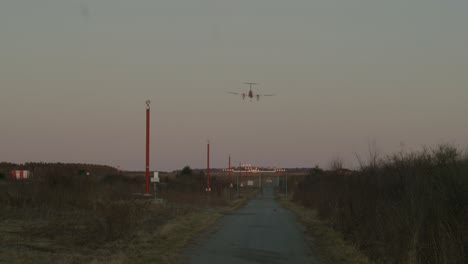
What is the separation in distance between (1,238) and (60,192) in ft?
44.8

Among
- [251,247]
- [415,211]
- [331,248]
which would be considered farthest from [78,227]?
[415,211]

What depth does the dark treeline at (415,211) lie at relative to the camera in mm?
13891

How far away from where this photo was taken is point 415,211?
15.8 m

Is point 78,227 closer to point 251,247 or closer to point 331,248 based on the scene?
point 251,247

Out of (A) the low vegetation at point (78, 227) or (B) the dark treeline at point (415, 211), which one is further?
(A) the low vegetation at point (78, 227)

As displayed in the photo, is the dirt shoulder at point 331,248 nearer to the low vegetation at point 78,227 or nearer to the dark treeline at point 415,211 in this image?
the dark treeline at point 415,211

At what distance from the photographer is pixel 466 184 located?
13992 millimetres

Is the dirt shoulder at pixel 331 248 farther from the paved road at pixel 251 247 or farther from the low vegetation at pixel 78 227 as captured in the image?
the low vegetation at pixel 78 227

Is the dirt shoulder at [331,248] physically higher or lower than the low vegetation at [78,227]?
lower

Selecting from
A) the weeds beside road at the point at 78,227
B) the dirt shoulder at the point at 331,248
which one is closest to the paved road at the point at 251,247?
the dirt shoulder at the point at 331,248

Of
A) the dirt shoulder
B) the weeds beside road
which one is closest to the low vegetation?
the weeds beside road

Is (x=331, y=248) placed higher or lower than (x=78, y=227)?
lower

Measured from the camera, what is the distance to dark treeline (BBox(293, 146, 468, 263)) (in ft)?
45.6

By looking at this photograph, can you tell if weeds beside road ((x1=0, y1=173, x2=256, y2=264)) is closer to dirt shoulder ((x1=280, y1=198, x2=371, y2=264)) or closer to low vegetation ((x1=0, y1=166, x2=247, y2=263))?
low vegetation ((x1=0, y1=166, x2=247, y2=263))
